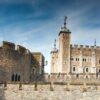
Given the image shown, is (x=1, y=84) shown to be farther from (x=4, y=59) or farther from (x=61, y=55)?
(x=61, y=55)

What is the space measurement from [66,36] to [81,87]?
44684 mm

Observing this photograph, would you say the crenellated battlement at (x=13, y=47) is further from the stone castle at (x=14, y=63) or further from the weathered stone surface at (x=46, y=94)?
the weathered stone surface at (x=46, y=94)

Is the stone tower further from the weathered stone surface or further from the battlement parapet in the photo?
the weathered stone surface

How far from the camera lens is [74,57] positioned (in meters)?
69.1

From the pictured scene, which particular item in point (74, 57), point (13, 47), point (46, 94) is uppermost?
point (74, 57)

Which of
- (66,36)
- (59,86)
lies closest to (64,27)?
(66,36)

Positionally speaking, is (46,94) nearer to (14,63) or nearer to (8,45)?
(14,63)

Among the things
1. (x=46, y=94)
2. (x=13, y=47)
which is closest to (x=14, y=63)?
(x=13, y=47)

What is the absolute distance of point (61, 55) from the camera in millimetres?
67312

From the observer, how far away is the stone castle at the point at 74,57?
67125mm

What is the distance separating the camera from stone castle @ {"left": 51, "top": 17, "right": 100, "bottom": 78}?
67.1 metres

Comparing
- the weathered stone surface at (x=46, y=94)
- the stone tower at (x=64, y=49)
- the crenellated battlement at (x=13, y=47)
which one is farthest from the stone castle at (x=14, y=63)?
the stone tower at (x=64, y=49)

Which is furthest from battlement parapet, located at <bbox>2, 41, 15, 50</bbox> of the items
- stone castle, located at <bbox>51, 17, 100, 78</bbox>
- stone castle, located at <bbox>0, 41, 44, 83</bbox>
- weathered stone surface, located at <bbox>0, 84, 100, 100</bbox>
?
stone castle, located at <bbox>51, 17, 100, 78</bbox>

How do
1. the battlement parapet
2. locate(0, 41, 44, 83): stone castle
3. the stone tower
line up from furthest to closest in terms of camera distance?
1. the stone tower
2. the battlement parapet
3. locate(0, 41, 44, 83): stone castle
